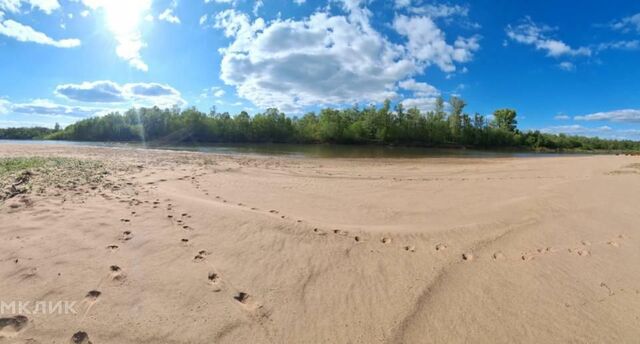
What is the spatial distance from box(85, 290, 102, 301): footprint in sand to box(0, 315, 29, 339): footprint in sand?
53 cm

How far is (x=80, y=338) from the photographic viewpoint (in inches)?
115

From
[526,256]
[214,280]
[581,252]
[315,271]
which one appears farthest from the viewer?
[581,252]

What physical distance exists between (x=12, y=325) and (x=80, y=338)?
751 mm

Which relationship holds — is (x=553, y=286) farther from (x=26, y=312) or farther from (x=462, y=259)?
(x=26, y=312)

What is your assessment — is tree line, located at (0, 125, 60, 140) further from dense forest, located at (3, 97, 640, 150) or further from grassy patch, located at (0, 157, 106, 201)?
grassy patch, located at (0, 157, 106, 201)

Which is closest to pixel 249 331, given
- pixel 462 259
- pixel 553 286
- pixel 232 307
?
pixel 232 307

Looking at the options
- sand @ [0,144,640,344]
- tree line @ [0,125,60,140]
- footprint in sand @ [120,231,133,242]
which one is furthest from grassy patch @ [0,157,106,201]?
tree line @ [0,125,60,140]

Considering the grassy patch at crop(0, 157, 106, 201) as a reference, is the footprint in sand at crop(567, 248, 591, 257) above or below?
below

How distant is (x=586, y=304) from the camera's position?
3.66 m

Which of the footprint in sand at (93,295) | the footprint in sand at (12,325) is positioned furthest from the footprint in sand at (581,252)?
the footprint in sand at (12,325)

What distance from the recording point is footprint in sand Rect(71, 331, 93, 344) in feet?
9.46

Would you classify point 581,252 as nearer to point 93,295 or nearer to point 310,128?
point 93,295

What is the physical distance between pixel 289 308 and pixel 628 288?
4.55 metres

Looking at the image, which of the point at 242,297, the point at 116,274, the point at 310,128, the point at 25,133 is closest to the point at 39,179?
the point at 116,274
